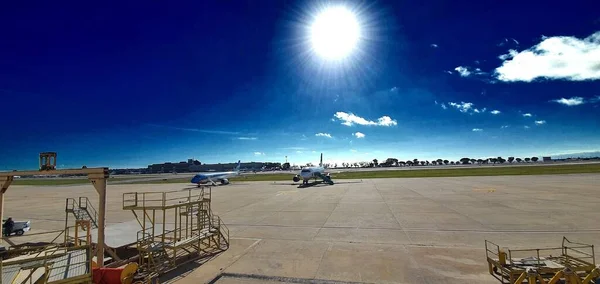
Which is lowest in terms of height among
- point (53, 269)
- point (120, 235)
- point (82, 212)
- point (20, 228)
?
point (20, 228)

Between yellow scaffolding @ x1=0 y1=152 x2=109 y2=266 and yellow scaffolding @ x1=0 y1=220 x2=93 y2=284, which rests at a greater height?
yellow scaffolding @ x1=0 y1=152 x2=109 y2=266

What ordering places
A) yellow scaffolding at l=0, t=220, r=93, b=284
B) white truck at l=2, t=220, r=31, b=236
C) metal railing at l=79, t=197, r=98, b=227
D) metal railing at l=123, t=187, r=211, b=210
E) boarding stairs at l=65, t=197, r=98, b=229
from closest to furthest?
1. yellow scaffolding at l=0, t=220, r=93, b=284
2. metal railing at l=123, t=187, r=211, b=210
3. boarding stairs at l=65, t=197, r=98, b=229
4. metal railing at l=79, t=197, r=98, b=227
5. white truck at l=2, t=220, r=31, b=236

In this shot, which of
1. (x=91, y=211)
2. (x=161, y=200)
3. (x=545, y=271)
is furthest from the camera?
(x=91, y=211)

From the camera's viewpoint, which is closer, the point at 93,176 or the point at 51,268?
the point at 51,268

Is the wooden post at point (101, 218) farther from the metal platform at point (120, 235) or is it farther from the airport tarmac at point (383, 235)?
the airport tarmac at point (383, 235)

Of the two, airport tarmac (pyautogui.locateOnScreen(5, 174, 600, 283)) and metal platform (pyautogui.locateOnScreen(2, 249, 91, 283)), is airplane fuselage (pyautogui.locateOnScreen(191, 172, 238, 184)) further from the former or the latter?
metal platform (pyautogui.locateOnScreen(2, 249, 91, 283))

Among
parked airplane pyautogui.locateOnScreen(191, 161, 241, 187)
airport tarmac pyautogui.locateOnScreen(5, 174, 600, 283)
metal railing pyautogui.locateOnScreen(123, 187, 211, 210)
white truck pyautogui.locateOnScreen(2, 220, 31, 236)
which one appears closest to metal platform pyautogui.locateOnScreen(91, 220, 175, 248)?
metal railing pyautogui.locateOnScreen(123, 187, 211, 210)

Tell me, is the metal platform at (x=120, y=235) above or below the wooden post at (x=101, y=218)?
below

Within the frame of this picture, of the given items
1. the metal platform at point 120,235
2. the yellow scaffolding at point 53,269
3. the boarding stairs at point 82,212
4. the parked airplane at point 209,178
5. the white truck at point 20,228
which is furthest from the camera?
the parked airplane at point 209,178

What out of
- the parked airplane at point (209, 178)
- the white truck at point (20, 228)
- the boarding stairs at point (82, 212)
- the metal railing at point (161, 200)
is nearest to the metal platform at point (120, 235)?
the boarding stairs at point (82, 212)

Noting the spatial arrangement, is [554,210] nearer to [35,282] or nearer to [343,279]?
[343,279]

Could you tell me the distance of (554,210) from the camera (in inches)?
912

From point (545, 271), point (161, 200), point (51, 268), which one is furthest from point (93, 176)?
point (545, 271)

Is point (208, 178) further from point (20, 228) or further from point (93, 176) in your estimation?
point (93, 176)
